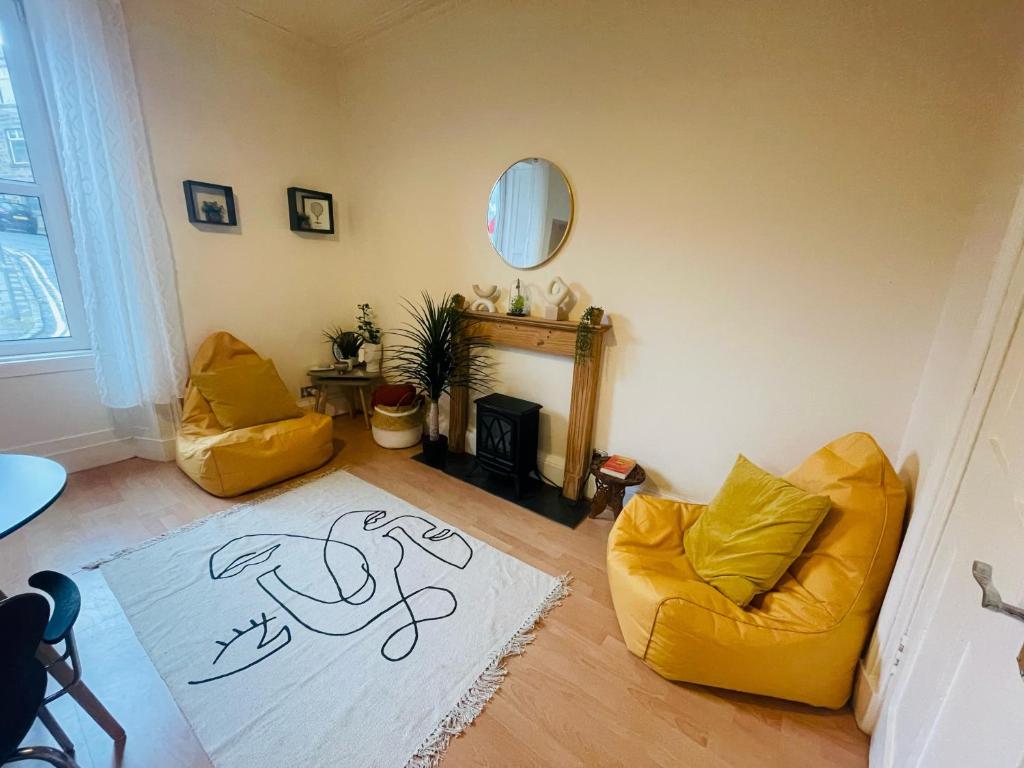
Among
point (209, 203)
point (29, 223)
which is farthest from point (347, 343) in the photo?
point (29, 223)

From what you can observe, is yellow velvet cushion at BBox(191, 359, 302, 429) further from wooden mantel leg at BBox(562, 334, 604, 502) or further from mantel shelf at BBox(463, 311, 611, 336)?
wooden mantel leg at BBox(562, 334, 604, 502)

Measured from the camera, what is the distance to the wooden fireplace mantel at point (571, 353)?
2.41m

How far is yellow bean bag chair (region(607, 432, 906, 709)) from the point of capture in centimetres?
137

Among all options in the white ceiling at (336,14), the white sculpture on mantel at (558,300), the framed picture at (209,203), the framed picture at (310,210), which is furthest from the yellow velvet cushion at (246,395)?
the white ceiling at (336,14)

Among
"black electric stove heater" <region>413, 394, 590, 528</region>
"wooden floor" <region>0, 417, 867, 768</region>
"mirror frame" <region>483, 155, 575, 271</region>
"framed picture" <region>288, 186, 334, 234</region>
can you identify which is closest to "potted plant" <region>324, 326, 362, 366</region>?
"framed picture" <region>288, 186, 334, 234</region>

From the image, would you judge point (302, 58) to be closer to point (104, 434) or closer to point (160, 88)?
point (160, 88)

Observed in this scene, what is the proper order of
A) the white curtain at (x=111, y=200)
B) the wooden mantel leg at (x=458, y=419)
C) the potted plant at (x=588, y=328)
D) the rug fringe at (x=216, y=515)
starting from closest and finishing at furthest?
the rug fringe at (x=216, y=515) → the white curtain at (x=111, y=200) → the potted plant at (x=588, y=328) → the wooden mantel leg at (x=458, y=419)

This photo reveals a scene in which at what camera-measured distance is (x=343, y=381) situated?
333 cm

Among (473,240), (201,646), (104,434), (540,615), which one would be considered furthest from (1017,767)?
(104,434)

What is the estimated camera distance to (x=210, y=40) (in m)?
2.68

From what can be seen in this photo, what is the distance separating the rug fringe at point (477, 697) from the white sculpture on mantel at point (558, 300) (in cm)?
150

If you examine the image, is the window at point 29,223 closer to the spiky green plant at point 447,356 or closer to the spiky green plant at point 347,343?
the spiky green plant at point 347,343

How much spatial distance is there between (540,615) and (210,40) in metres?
3.88

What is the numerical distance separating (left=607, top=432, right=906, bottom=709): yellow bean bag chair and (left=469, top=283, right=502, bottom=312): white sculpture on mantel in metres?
1.82
